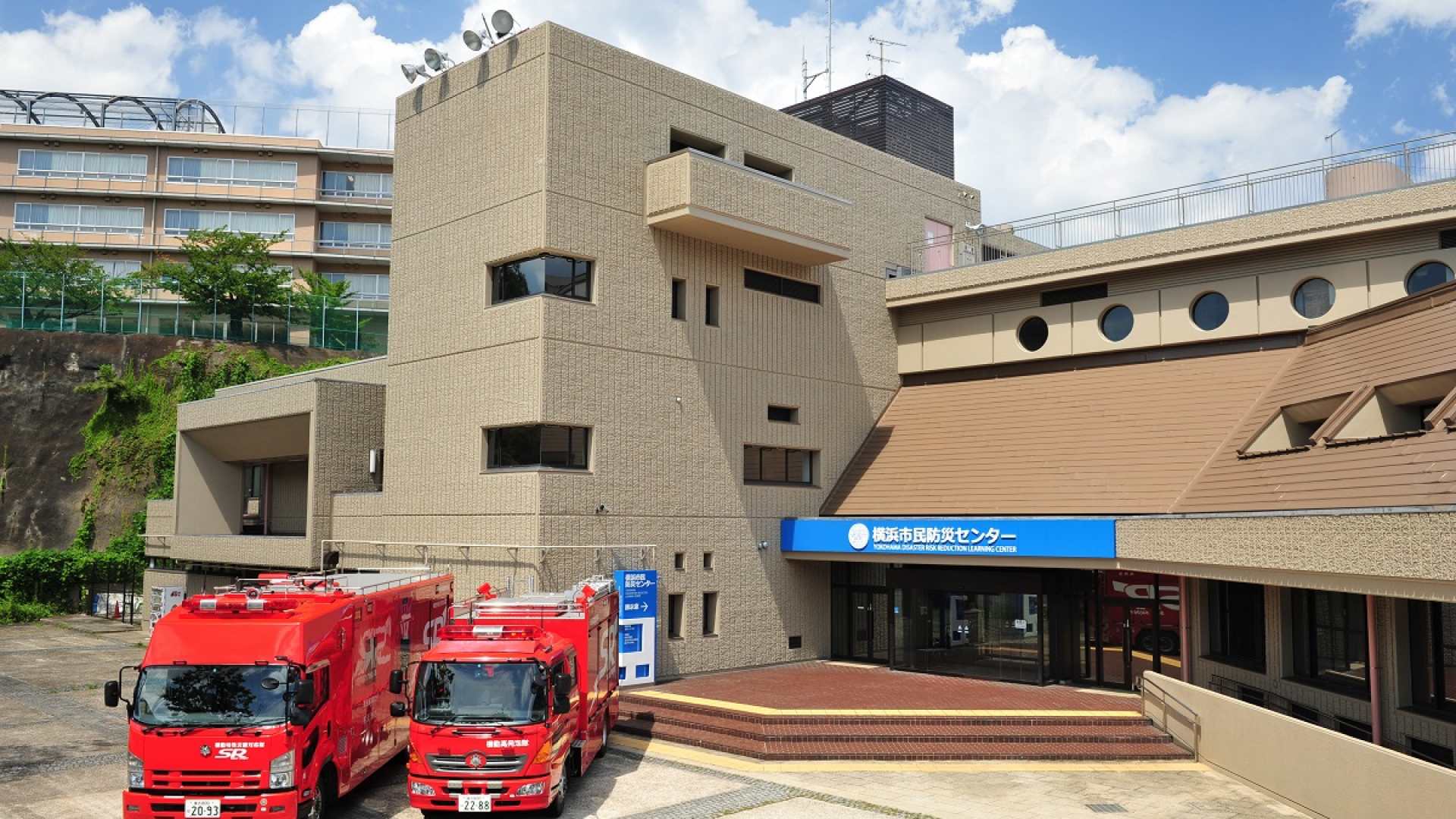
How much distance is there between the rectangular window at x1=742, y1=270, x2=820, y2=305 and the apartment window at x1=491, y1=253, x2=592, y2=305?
4.84 meters

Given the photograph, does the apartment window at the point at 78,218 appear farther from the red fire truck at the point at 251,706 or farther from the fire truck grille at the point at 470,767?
the fire truck grille at the point at 470,767

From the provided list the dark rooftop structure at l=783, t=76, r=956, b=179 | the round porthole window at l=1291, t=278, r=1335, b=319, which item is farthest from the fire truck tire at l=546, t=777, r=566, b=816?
the dark rooftop structure at l=783, t=76, r=956, b=179

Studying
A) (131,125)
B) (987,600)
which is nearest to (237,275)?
(131,125)

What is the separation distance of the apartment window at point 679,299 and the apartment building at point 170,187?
147 ft

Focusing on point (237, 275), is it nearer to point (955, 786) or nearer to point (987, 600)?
point (987, 600)

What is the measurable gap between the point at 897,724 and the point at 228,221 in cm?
6336

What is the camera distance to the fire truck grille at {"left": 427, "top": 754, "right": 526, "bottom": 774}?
1353 cm

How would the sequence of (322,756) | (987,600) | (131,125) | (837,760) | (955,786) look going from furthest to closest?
(131,125), (987,600), (837,760), (955,786), (322,756)

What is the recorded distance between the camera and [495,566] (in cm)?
2300

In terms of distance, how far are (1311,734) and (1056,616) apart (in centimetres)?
937

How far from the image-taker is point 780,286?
1108 inches

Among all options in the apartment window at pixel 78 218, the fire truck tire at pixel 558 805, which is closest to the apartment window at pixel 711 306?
the fire truck tire at pixel 558 805

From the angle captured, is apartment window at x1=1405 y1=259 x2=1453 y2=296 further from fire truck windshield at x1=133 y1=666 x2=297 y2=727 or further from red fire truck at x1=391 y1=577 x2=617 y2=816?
fire truck windshield at x1=133 y1=666 x2=297 y2=727

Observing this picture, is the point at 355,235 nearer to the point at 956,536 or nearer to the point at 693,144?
the point at 693,144
